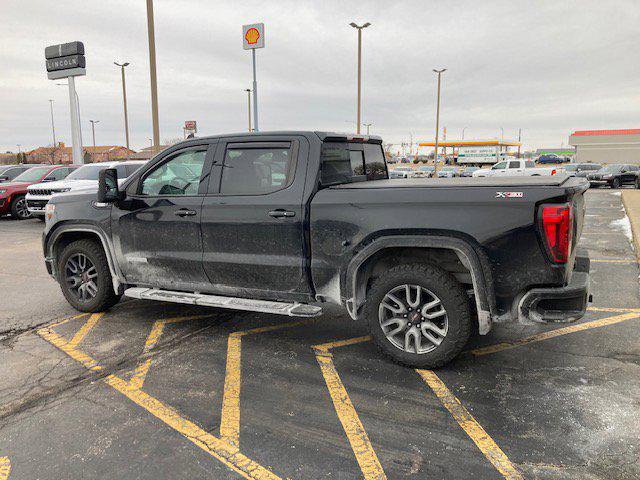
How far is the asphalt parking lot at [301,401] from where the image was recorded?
2.87 m

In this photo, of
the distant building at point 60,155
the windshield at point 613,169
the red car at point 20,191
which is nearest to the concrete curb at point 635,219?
the windshield at point 613,169

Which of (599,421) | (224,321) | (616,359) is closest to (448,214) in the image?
(599,421)

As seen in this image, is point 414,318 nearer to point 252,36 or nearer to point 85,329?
point 85,329

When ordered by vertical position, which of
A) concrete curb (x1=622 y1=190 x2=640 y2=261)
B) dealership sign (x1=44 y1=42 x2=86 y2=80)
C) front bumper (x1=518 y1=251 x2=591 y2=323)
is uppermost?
dealership sign (x1=44 y1=42 x2=86 y2=80)

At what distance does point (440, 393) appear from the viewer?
3.71m

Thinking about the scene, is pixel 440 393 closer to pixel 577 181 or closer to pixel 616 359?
pixel 616 359

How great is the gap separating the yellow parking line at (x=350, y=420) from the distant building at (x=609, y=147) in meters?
88.9

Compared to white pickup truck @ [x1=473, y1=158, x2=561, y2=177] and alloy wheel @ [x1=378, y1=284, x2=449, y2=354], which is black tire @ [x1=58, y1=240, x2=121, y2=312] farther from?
white pickup truck @ [x1=473, y1=158, x2=561, y2=177]

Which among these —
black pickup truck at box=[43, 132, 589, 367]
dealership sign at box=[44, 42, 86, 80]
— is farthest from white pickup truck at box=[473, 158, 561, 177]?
black pickup truck at box=[43, 132, 589, 367]

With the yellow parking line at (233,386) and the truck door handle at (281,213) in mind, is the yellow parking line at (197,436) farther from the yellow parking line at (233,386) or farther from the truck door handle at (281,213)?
the truck door handle at (281,213)

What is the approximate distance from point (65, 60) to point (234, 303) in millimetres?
22628

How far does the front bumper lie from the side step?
5.33 feet

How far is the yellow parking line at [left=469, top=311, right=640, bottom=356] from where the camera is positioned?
4570mm

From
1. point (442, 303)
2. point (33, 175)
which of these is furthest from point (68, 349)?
point (33, 175)
